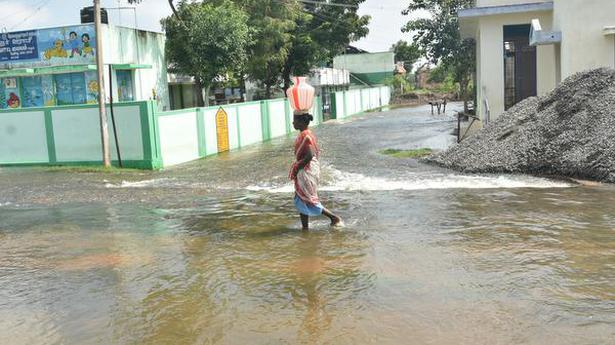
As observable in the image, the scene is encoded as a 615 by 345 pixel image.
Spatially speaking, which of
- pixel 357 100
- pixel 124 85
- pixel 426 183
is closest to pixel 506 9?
pixel 426 183

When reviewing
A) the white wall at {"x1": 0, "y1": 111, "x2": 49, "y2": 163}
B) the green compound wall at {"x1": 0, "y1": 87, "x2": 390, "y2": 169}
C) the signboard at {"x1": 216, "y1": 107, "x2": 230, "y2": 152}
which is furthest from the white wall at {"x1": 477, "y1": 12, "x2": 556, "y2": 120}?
the white wall at {"x1": 0, "y1": 111, "x2": 49, "y2": 163}

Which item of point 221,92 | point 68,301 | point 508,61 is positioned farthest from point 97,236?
point 221,92

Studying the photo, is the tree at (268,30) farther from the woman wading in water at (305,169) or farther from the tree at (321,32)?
the woman wading in water at (305,169)

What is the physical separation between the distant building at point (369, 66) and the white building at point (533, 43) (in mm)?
44634

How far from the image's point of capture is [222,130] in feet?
66.8

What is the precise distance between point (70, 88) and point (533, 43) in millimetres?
16826

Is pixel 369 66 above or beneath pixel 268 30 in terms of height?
beneath

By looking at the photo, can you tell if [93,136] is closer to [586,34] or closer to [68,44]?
[68,44]

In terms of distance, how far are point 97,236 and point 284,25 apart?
2458 centimetres

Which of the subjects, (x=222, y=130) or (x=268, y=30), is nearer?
(x=222, y=130)

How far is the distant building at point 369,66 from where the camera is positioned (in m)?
67.2

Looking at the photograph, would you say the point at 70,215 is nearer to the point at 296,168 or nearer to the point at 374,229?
the point at 296,168

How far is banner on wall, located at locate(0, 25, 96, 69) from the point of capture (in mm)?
23141

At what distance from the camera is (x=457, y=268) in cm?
618
